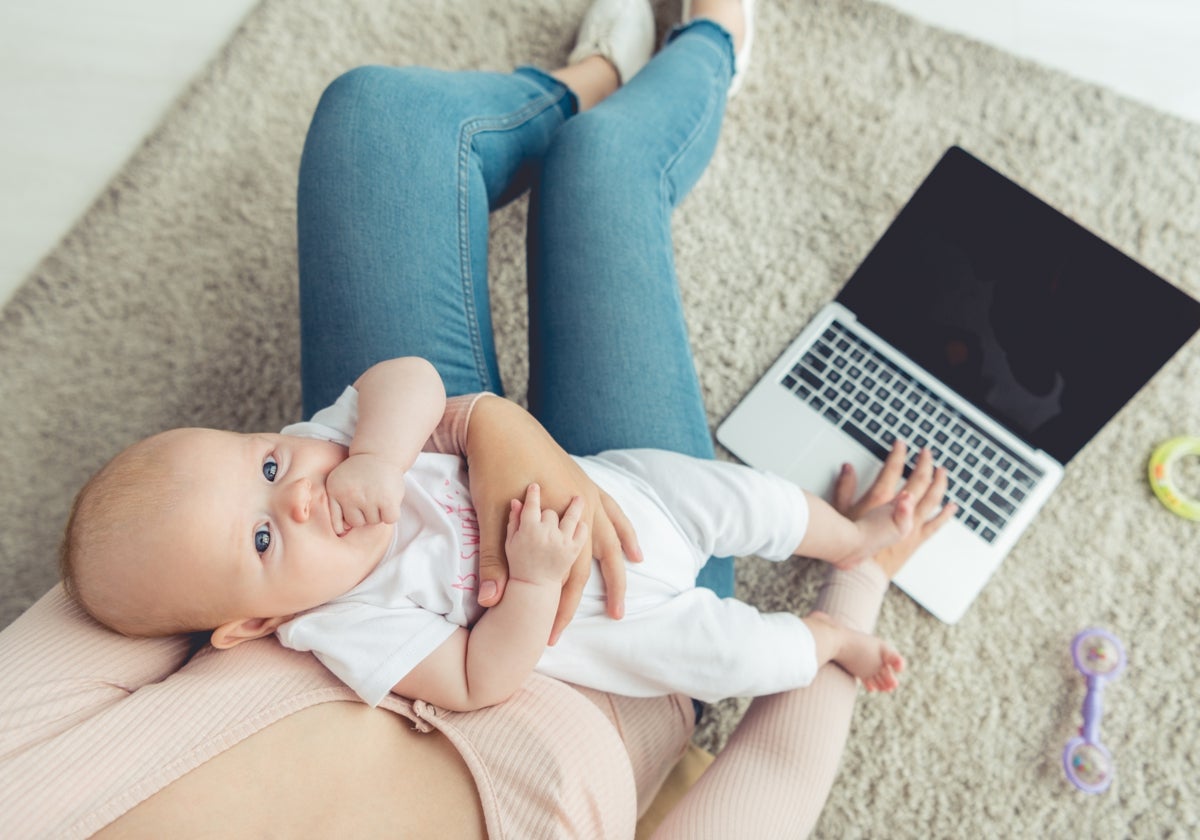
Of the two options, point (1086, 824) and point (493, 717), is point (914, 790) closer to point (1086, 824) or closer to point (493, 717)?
point (1086, 824)

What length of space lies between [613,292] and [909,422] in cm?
47

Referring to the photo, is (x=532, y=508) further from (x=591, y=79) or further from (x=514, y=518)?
(x=591, y=79)

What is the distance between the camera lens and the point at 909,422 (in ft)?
3.24

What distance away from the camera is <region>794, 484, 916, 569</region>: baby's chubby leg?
86cm

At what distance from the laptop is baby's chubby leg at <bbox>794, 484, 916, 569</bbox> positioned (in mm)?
90

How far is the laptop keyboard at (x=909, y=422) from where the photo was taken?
3.17ft

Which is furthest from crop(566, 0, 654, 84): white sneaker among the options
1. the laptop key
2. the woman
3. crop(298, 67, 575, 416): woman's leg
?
the laptop key

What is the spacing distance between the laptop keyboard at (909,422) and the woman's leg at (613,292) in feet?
0.82

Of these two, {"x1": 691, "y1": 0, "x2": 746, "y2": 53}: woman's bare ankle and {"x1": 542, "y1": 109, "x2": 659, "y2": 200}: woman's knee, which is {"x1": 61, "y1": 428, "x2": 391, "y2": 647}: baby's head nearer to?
{"x1": 542, "y1": 109, "x2": 659, "y2": 200}: woman's knee

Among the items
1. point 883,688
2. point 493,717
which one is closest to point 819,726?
point 883,688

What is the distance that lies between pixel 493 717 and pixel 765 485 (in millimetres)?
384

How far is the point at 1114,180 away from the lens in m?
1.15

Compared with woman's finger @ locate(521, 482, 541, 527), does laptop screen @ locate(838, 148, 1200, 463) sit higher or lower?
higher

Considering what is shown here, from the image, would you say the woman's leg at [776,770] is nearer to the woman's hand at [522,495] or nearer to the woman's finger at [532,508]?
the woman's hand at [522,495]
